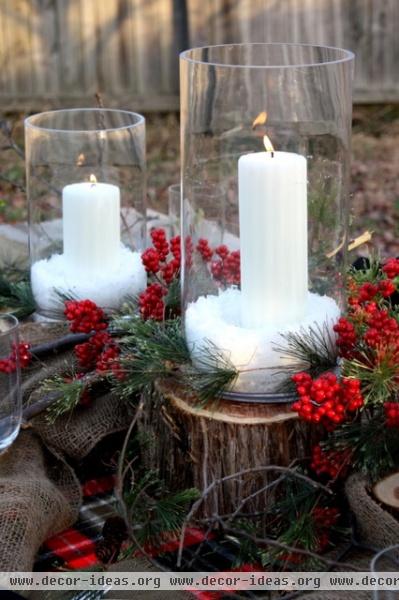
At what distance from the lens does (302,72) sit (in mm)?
1196

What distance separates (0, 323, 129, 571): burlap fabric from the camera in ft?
3.71

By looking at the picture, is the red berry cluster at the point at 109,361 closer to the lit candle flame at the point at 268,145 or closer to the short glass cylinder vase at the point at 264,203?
the short glass cylinder vase at the point at 264,203

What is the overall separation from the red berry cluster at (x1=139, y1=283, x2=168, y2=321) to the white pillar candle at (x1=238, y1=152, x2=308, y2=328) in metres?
0.17

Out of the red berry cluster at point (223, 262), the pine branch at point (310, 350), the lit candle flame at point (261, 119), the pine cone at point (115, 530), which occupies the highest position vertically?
the lit candle flame at point (261, 119)

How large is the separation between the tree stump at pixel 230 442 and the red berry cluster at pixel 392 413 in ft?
0.46

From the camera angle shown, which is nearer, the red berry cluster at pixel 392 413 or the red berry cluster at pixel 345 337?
the red berry cluster at pixel 392 413

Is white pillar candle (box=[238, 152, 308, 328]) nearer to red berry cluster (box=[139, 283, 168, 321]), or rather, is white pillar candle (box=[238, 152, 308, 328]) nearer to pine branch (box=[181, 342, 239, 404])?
pine branch (box=[181, 342, 239, 404])

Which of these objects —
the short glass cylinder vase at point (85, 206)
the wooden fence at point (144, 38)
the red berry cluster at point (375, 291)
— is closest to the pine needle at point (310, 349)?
the red berry cluster at point (375, 291)

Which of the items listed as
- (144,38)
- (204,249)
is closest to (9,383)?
(204,249)

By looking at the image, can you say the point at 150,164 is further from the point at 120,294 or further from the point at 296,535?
the point at 296,535

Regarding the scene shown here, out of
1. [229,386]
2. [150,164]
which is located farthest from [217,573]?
[150,164]

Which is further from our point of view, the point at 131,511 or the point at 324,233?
the point at 324,233

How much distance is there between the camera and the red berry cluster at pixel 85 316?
1408mm

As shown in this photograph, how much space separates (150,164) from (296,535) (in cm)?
422
